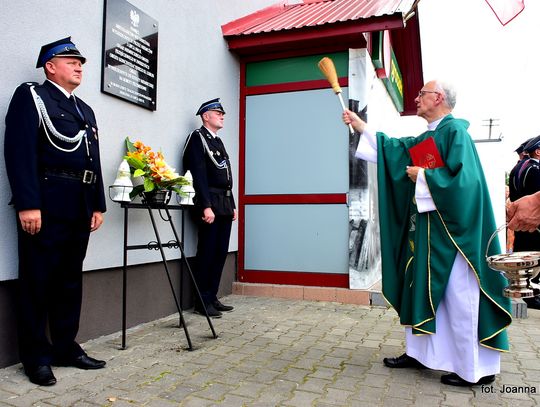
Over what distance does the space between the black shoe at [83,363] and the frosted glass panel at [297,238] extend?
9.25 feet

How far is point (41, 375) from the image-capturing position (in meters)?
2.61

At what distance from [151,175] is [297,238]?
2.38 metres

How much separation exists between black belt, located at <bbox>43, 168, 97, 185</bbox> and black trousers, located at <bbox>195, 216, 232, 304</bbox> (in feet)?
5.39

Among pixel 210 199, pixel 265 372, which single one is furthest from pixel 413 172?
pixel 210 199

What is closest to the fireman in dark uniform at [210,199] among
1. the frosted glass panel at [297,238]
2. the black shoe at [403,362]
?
the frosted glass panel at [297,238]

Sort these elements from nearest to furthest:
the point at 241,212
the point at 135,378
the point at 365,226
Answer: the point at 135,378 < the point at 365,226 < the point at 241,212

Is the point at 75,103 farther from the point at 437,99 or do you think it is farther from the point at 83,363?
the point at 437,99

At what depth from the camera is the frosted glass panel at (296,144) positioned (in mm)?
5285

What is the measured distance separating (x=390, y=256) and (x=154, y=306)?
225 cm

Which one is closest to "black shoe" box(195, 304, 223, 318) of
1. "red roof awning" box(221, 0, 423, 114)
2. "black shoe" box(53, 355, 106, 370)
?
"black shoe" box(53, 355, 106, 370)

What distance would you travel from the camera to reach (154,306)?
4203 millimetres

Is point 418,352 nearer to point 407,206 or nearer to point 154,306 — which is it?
point 407,206

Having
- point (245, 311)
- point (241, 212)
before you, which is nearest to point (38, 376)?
point (245, 311)

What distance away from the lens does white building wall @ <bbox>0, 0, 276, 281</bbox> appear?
2.86 metres
